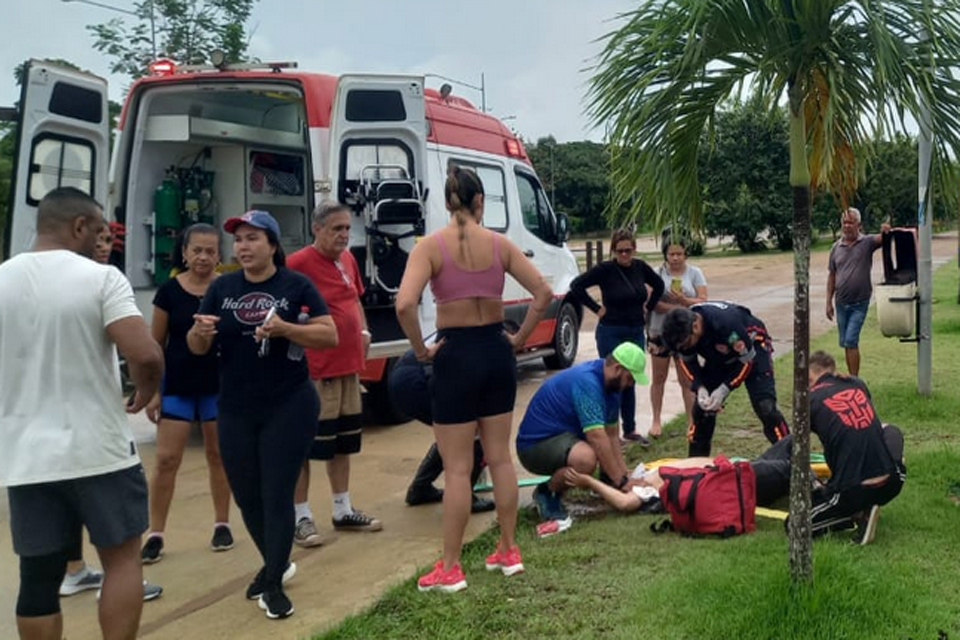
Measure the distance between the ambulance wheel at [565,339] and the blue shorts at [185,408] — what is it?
6346 mm

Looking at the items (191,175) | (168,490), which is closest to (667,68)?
(168,490)

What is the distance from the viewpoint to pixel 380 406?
808 centimetres

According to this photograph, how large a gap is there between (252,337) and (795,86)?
2.49 metres

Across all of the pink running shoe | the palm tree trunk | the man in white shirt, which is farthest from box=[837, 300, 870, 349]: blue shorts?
the man in white shirt

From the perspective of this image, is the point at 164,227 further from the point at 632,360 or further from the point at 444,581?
the point at 444,581

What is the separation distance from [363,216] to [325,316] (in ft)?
10.1

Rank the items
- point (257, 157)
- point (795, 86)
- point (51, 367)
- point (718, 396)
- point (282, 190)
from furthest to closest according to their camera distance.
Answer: point (282, 190) < point (257, 157) < point (718, 396) < point (795, 86) < point (51, 367)

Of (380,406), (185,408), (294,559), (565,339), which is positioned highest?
(185,408)

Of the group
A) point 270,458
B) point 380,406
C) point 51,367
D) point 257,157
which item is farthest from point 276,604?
point 257,157

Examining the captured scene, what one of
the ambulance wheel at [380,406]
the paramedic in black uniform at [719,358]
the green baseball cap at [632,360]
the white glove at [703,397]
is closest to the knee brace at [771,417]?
the paramedic in black uniform at [719,358]

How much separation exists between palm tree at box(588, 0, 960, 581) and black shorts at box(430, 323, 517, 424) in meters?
0.89

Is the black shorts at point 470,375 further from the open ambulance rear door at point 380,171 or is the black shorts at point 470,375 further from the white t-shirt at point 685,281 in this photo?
the white t-shirt at point 685,281

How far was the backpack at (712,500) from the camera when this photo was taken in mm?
4672

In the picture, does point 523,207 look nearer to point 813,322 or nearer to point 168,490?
point 168,490
